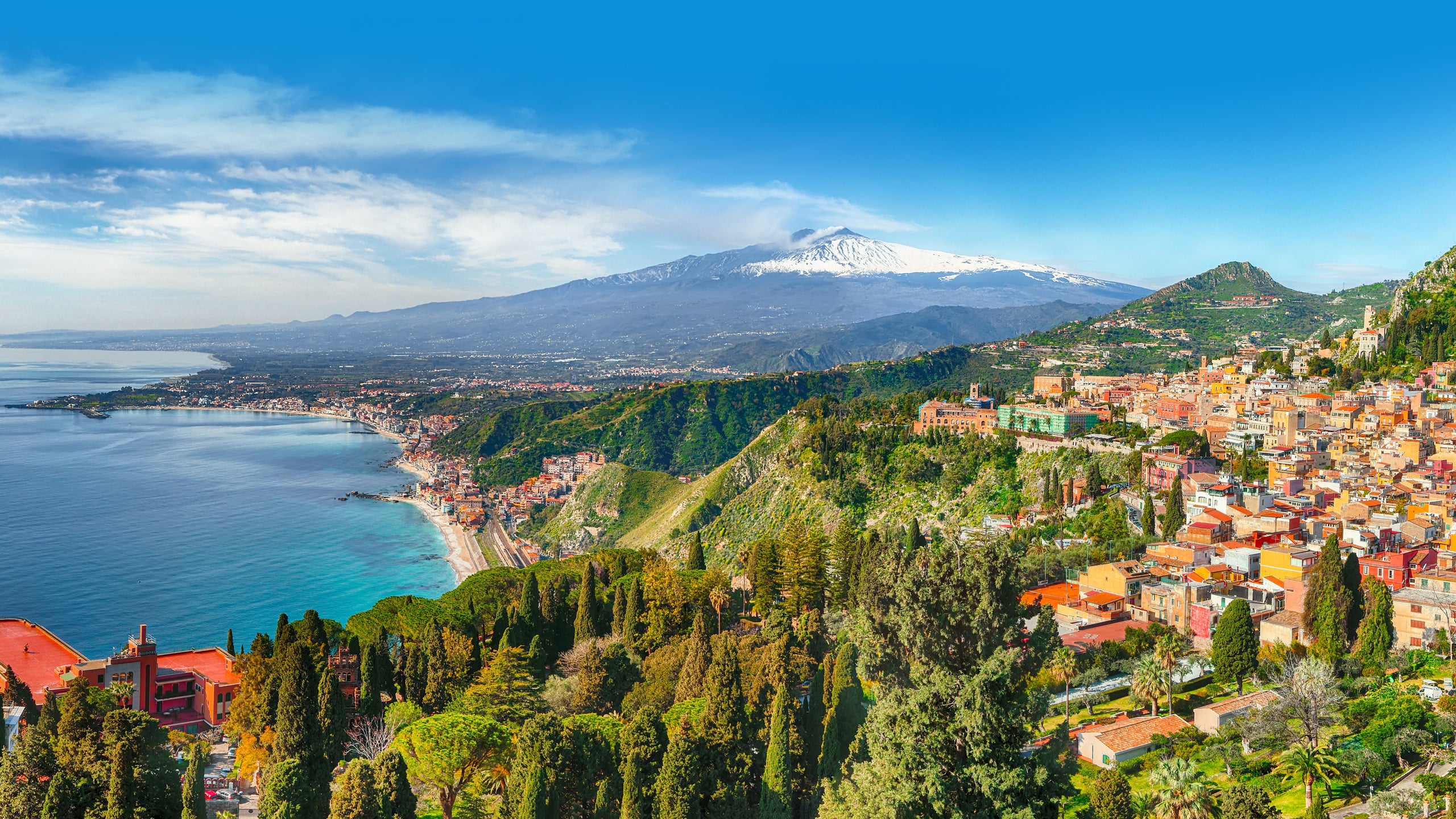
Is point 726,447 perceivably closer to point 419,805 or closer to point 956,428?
point 956,428

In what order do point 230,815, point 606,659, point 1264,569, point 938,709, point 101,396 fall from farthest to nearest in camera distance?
point 101,396
point 1264,569
point 606,659
point 230,815
point 938,709

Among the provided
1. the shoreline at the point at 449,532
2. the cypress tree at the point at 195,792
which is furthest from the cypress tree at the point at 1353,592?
the shoreline at the point at 449,532

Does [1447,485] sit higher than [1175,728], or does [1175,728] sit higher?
[1447,485]

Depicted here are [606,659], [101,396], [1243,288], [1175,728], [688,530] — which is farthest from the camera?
[101,396]

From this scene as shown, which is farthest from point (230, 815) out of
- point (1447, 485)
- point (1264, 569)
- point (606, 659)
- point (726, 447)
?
point (726, 447)

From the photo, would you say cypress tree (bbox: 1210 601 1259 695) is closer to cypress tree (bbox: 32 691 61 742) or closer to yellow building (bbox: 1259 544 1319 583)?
yellow building (bbox: 1259 544 1319 583)

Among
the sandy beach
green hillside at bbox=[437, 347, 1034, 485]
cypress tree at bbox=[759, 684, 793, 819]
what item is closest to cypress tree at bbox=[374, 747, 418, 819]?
cypress tree at bbox=[759, 684, 793, 819]
